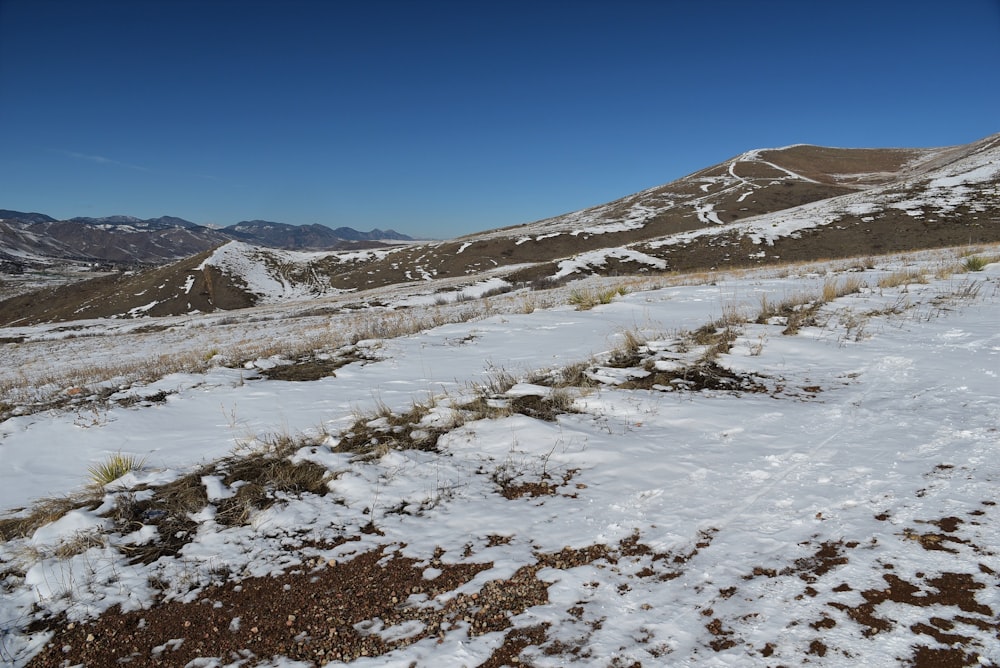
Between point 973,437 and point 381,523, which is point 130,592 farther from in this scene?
point 973,437

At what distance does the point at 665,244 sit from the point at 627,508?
1594 inches

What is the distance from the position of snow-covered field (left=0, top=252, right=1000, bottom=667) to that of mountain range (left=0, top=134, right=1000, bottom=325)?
2386cm

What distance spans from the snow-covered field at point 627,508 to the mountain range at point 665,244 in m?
23.9

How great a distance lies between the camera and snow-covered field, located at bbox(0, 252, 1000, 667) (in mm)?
2211

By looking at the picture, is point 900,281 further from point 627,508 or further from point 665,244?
point 665,244

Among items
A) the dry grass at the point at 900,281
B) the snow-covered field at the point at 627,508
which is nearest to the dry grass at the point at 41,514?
the snow-covered field at the point at 627,508

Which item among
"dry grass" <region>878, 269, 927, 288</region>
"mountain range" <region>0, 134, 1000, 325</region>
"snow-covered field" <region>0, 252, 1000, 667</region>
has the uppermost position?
"mountain range" <region>0, 134, 1000, 325</region>

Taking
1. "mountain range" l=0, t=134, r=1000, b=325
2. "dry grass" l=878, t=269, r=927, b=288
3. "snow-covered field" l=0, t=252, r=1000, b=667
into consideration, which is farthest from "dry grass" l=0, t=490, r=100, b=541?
"mountain range" l=0, t=134, r=1000, b=325

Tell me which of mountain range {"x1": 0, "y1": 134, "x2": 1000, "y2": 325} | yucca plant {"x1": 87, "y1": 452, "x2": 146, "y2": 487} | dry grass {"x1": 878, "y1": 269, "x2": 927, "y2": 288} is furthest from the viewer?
mountain range {"x1": 0, "y1": 134, "x2": 1000, "y2": 325}

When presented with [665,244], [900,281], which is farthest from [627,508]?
[665,244]

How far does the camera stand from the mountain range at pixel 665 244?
1366 inches

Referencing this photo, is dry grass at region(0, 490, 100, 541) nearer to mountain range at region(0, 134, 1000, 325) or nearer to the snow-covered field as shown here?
the snow-covered field

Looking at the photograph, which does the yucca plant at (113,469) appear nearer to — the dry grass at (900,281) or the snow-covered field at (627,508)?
the snow-covered field at (627,508)

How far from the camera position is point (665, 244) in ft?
133
